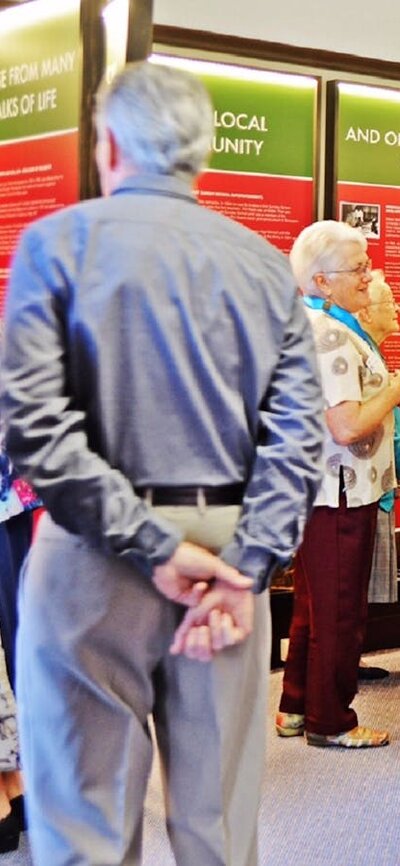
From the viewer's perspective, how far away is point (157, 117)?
1646 mm

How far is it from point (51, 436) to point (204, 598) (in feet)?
1.01

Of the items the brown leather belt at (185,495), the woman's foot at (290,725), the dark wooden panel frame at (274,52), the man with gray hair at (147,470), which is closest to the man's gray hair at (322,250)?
the woman's foot at (290,725)

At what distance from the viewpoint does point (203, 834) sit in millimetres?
1734

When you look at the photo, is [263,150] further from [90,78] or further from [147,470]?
[147,470]

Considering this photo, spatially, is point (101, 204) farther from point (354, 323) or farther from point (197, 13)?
point (197, 13)

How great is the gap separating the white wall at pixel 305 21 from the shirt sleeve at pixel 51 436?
3.26 metres

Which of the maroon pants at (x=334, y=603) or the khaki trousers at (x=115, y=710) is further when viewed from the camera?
the maroon pants at (x=334, y=603)

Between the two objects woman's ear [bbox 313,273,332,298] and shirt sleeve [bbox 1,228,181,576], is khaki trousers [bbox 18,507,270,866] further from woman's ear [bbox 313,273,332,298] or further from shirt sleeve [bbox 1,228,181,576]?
woman's ear [bbox 313,273,332,298]

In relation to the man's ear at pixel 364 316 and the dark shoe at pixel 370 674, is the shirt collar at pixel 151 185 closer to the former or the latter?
the man's ear at pixel 364 316

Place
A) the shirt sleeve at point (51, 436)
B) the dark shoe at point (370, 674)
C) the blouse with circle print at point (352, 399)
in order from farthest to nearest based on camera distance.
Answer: the dark shoe at point (370, 674)
the blouse with circle print at point (352, 399)
the shirt sleeve at point (51, 436)

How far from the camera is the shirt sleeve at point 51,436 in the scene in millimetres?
1569

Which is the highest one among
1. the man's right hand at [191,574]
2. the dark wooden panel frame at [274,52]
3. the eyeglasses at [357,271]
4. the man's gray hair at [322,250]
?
the dark wooden panel frame at [274,52]

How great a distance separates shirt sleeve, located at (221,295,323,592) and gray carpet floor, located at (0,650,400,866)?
1.36 m

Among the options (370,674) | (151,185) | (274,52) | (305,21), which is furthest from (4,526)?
(305,21)
